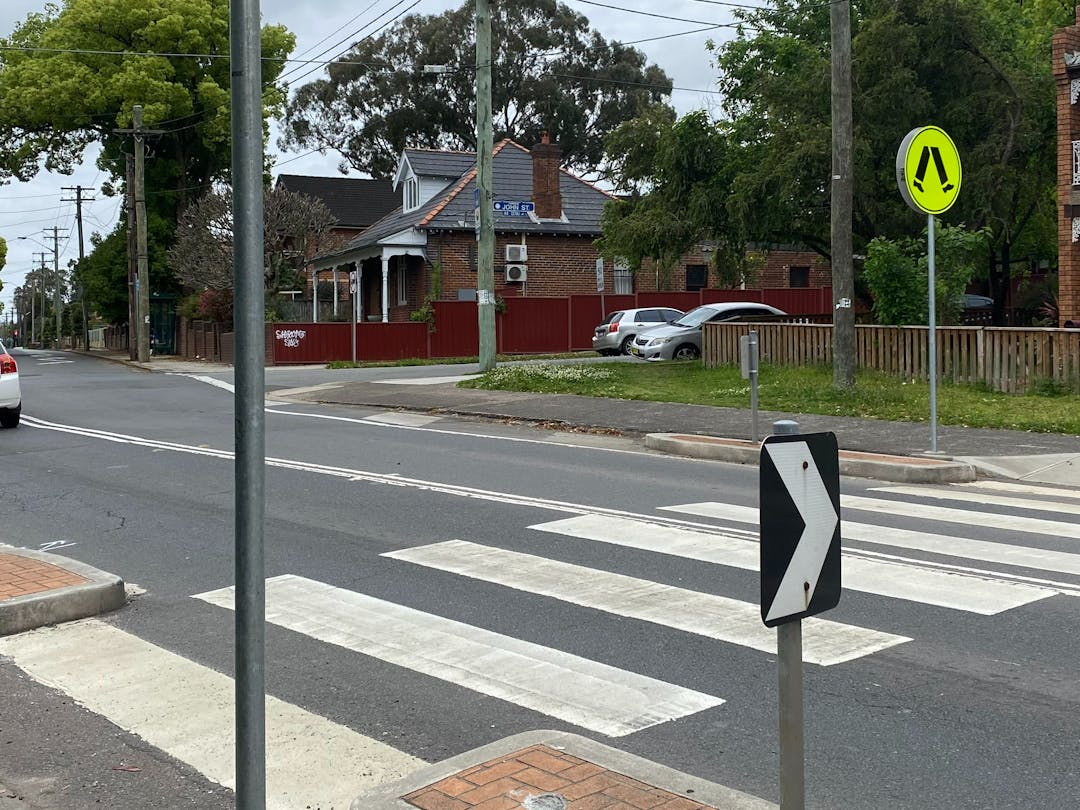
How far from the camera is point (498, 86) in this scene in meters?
60.4

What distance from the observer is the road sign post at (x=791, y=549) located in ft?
11.2

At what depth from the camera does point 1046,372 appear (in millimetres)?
17156

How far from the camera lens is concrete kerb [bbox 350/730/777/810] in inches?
157

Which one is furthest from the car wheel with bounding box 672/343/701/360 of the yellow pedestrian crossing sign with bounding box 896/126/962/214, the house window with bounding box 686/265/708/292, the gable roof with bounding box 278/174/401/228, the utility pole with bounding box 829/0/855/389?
the gable roof with bounding box 278/174/401/228

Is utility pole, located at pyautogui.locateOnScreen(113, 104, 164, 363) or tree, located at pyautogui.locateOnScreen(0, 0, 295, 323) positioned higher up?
A: tree, located at pyautogui.locateOnScreen(0, 0, 295, 323)

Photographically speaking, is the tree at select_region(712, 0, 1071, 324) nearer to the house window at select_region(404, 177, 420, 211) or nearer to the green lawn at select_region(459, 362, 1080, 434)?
the green lawn at select_region(459, 362, 1080, 434)

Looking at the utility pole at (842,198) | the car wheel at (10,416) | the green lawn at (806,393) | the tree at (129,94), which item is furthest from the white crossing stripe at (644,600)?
the tree at (129,94)

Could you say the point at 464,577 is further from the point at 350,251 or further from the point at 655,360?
the point at 350,251

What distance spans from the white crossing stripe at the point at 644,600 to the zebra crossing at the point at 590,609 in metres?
0.02

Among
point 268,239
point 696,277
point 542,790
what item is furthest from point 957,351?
point 268,239

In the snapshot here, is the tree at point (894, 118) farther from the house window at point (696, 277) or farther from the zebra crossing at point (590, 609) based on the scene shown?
the house window at point (696, 277)

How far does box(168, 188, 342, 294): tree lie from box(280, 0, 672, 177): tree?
19.7 m

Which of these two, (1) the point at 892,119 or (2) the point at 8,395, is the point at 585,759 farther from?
(1) the point at 892,119

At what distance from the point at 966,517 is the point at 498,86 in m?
54.0
